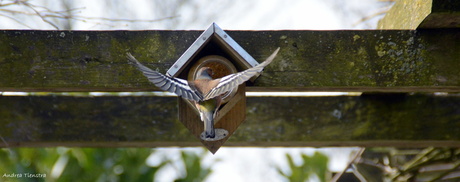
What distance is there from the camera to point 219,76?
175 cm

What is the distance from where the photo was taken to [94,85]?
167cm

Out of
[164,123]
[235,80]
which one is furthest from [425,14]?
[164,123]

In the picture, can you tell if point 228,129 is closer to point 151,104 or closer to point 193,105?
point 193,105

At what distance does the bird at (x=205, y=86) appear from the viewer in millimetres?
1466

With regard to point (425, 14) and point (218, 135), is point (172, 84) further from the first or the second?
point (425, 14)

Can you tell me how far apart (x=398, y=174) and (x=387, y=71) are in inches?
36.9

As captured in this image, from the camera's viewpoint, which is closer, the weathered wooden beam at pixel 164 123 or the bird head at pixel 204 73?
the bird head at pixel 204 73

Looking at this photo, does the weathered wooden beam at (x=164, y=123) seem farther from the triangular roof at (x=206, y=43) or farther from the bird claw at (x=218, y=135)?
the triangular roof at (x=206, y=43)

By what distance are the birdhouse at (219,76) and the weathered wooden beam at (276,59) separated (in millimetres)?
57

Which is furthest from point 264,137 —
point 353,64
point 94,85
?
point 94,85

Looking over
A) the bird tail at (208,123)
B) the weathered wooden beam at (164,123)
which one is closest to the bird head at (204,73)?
the bird tail at (208,123)

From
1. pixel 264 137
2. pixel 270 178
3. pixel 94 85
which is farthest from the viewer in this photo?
pixel 270 178

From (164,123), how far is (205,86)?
711 mm

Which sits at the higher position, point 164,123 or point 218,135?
point 164,123
